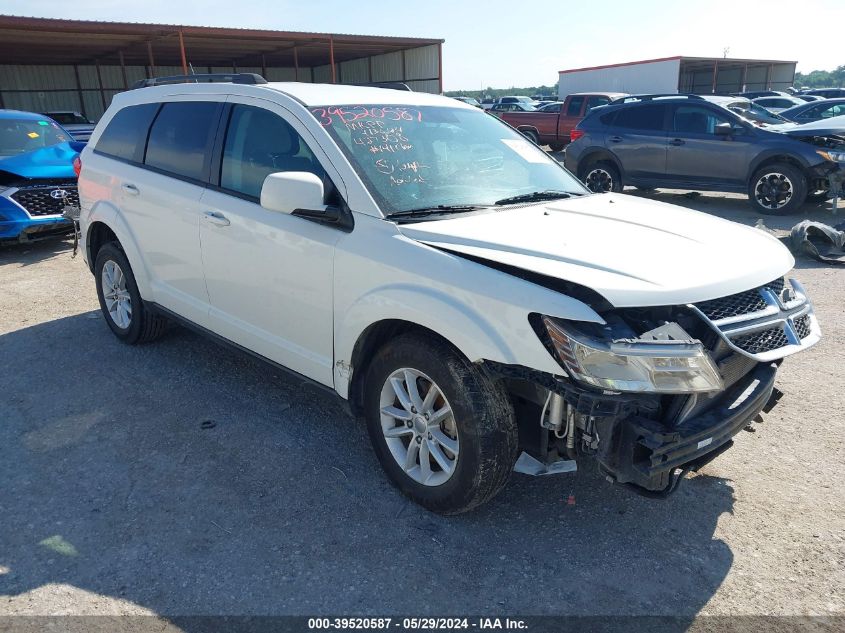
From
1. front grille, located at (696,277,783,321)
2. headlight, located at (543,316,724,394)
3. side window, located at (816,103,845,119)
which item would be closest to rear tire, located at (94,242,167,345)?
headlight, located at (543,316,724,394)

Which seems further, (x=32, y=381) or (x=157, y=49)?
(x=157, y=49)

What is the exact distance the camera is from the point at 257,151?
3.74 m

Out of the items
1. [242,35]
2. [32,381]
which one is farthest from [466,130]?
[242,35]

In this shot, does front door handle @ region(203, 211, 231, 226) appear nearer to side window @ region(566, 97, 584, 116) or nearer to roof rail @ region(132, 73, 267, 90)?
roof rail @ region(132, 73, 267, 90)

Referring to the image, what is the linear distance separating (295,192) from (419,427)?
1.24m

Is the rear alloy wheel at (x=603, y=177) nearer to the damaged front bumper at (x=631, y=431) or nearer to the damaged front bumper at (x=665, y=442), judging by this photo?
the damaged front bumper at (x=631, y=431)

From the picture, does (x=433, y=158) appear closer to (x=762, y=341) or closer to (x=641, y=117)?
(x=762, y=341)

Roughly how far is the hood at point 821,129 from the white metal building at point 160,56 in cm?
1322

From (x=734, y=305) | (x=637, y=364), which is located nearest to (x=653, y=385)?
(x=637, y=364)

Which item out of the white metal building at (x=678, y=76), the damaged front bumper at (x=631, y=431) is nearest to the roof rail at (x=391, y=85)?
the damaged front bumper at (x=631, y=431)

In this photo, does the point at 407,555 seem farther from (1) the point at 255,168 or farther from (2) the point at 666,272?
(1) the point at 255,168

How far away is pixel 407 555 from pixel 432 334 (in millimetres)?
966

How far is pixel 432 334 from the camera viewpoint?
2.88 m

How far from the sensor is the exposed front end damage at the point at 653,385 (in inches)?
93.2
